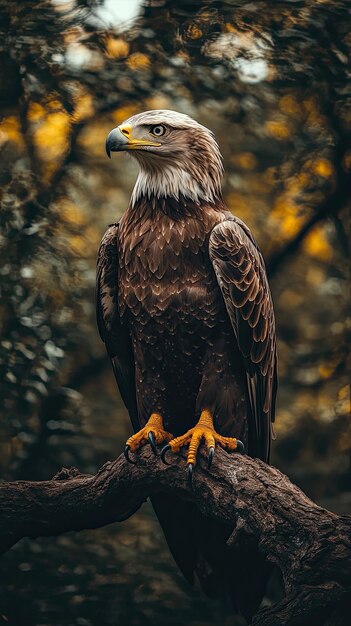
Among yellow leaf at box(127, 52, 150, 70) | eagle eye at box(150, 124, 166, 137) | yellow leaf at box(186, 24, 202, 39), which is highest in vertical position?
yellow leaf at box(186, 24, 202, 39)

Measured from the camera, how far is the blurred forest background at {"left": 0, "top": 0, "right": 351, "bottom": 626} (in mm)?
5969

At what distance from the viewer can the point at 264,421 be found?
4.23 meters

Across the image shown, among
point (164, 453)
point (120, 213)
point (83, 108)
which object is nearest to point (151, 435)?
point (164, 453)

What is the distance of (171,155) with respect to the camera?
165 inches

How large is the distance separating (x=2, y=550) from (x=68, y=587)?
5.99 feet

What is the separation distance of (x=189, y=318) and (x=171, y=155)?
735mm

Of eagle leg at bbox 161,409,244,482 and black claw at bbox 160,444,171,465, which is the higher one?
eagle leg at bbox 161,409,244,482

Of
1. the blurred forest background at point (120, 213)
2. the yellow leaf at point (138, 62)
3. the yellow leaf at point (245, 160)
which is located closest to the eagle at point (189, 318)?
the blurred forest background at point (120, 213)

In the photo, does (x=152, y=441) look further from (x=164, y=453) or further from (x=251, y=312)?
(x=251, y=312)

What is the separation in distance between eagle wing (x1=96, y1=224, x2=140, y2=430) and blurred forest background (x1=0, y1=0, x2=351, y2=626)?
164cm

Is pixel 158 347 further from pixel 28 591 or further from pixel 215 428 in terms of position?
pixel 28 591

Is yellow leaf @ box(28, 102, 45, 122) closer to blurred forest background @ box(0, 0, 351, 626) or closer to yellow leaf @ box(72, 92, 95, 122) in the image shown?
blurred forest background @ box(0, 0, 351, 626)

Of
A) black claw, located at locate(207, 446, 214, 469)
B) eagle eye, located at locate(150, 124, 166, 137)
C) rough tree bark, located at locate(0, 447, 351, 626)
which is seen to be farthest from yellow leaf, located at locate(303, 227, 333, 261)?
black claw, located at locate(207, 446, 214, 469)

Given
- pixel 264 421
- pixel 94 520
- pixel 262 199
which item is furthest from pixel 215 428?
pixel 262 199
